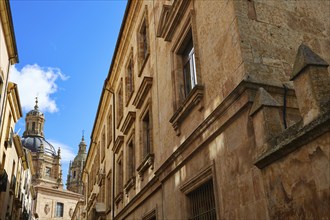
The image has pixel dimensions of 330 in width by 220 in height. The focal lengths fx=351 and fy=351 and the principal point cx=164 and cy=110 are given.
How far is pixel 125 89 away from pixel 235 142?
36.2 ft

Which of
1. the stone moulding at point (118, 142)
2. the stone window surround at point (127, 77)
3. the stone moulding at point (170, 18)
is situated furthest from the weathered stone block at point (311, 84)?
the stone moulding at point (118, 142)

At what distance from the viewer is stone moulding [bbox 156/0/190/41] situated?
891 centimetres

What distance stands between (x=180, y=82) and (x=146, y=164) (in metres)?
3.49

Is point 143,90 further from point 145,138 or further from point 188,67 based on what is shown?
point 188,67

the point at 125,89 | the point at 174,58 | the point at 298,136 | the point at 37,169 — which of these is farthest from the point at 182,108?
the point at 37,169

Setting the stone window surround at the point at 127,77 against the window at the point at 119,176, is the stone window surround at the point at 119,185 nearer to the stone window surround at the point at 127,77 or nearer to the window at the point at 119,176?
the window at the point at 119,176

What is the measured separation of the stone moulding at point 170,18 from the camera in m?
8.91

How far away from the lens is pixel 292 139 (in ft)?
14.0

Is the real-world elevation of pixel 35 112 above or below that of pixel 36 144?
above

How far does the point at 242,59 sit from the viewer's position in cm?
580

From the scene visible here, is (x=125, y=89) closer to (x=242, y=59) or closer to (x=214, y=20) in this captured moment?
(x=214, y=20)

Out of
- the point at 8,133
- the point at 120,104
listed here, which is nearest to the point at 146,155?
the point at 120,104

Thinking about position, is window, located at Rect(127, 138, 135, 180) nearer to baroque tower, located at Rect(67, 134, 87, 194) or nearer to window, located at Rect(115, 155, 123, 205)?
window, located at Rect(115, 155, 123, 205)

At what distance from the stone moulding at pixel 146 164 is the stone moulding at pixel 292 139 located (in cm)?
635
